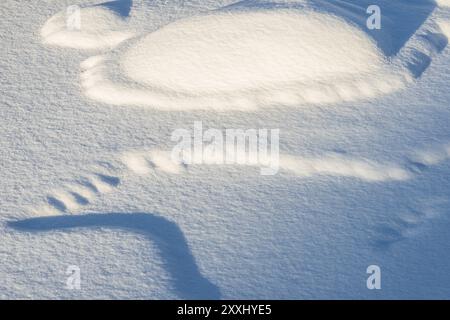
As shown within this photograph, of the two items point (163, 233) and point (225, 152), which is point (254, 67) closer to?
point (225, 152)

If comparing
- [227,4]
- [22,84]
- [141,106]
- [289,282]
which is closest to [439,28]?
[227,4]

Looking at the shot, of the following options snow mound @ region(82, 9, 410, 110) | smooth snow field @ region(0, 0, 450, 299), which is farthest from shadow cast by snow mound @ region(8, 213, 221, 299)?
snow mound @ region(82, 9, 410, 110)

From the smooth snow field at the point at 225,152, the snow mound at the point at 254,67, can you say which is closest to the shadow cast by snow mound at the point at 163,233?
the smooth snow field at the point at 225,152

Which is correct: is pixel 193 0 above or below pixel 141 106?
above

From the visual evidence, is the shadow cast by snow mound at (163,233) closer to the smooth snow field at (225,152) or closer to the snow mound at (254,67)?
the smooth snow field at (225,152)
